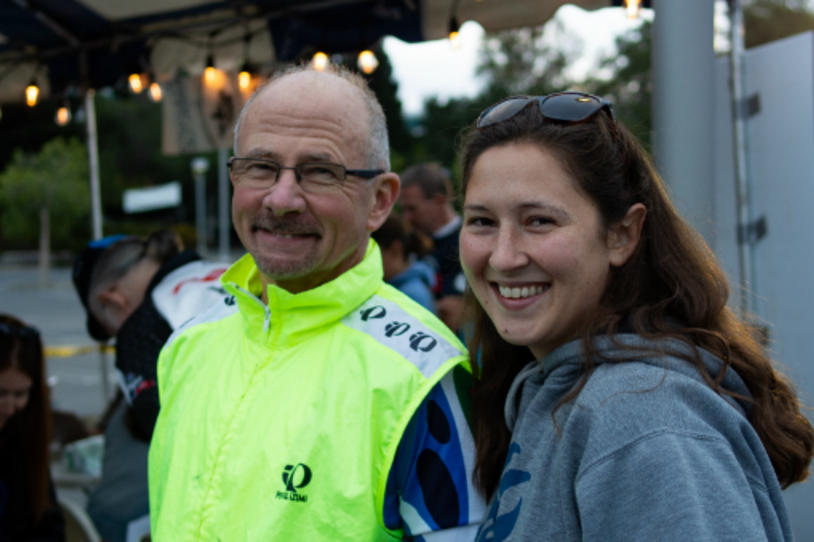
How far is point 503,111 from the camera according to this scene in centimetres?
126

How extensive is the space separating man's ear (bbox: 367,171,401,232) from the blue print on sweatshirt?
67cm

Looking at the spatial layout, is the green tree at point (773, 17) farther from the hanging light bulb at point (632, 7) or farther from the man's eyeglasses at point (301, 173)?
the man's eyeglasses at point (301, 173)

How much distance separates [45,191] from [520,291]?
98.3ft

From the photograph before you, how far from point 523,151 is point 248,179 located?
65 cm

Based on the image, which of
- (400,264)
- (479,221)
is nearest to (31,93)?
(400,264)

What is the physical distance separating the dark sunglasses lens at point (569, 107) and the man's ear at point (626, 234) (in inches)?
7.0

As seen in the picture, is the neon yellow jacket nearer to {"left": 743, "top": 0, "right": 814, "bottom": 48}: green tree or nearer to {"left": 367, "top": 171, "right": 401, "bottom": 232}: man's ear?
{"left": 367, "top": 171, "right": 401, "bottom": 232}: man's ear

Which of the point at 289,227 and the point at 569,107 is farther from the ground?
the point at 569,107

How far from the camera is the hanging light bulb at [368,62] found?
4.91m

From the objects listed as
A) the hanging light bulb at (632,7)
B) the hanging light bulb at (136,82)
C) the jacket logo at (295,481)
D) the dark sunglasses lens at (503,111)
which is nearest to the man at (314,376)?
the jacket logo at (295,481)

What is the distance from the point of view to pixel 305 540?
1.29 metres

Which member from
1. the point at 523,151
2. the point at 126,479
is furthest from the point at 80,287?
the point at 523,151

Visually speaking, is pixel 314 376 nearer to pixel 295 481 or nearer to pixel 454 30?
pixel 295 481

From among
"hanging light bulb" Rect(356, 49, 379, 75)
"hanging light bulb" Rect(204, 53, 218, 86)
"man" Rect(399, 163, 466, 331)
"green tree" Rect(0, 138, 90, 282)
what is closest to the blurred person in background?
"man" Rect(399, 163, 466, 331)
